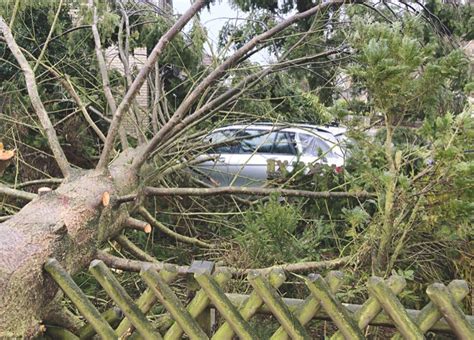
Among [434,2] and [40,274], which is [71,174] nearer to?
[40,274]

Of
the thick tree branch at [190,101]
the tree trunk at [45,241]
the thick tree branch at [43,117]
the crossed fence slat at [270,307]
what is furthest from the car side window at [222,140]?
the crossed fence slat at [270,307]

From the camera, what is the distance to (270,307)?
151 centimetres

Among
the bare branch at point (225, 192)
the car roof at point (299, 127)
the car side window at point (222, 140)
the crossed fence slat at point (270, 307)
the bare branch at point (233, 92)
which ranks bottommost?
the crossed fence slat at point (270, 307)

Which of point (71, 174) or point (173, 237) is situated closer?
point (71, 174)

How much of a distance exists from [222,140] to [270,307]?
2995 mm

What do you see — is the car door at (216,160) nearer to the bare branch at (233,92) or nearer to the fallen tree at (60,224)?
the bare branch at (233,92)

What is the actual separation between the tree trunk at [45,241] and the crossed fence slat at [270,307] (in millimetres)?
97

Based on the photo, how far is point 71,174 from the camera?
2.52 meters

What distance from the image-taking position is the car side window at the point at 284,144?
618cm

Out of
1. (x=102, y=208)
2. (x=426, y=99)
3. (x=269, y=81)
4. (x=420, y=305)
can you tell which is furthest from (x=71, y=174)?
(x=269, y=81)

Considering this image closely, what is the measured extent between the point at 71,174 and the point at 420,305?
7.64 ft

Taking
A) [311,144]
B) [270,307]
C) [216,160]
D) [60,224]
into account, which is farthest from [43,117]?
[311,144]

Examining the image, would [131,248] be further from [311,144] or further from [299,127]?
[311,144]

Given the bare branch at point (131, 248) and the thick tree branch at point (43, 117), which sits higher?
the thick tree branch at point (43, 117)
